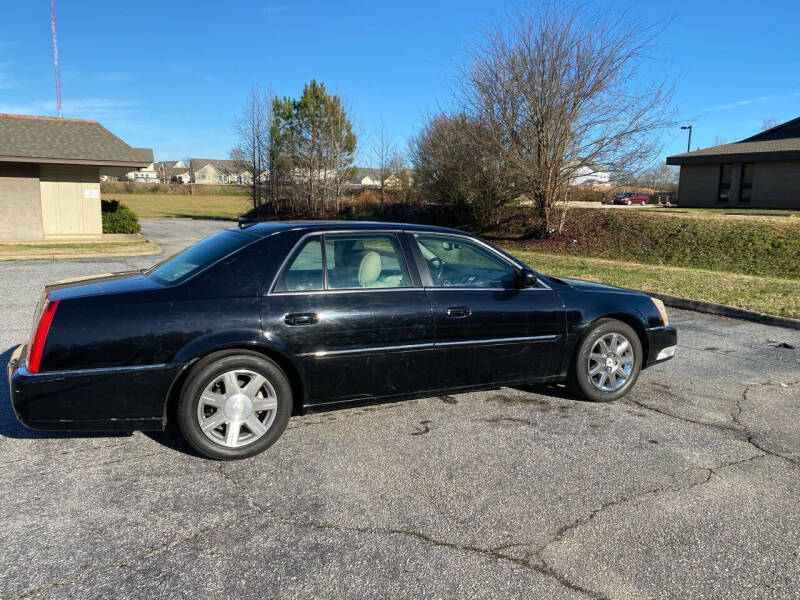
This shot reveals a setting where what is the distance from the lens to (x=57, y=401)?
11.9 ft

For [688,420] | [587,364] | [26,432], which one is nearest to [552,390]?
[587,364]

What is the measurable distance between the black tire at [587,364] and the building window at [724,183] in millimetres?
27466

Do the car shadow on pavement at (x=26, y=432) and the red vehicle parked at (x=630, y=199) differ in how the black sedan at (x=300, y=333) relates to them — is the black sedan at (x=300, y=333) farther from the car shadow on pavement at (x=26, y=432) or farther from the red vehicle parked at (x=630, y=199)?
the red vehicle parked at (x=630, y=199)

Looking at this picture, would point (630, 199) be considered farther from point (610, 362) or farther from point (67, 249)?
point (610, 362)

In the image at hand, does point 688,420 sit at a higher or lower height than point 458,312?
lower

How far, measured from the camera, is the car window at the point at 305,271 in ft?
13.8

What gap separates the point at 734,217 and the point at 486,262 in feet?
56.5

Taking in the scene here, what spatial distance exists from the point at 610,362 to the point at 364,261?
236cm

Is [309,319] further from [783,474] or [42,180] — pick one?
[42,180]

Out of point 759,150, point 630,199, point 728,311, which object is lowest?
point 728,311

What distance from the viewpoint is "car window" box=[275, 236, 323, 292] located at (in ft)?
13.8

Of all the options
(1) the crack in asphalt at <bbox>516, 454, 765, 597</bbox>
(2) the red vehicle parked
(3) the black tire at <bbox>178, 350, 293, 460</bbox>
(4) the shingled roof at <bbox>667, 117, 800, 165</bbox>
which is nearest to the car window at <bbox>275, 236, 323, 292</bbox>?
(3) the black tire at <bbox>178, 350, 293, 460</bbox>

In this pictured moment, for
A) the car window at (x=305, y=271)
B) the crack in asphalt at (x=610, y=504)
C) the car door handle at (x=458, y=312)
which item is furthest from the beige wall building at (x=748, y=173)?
the car window at (x=305, y=271)

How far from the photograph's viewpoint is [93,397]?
368cm
